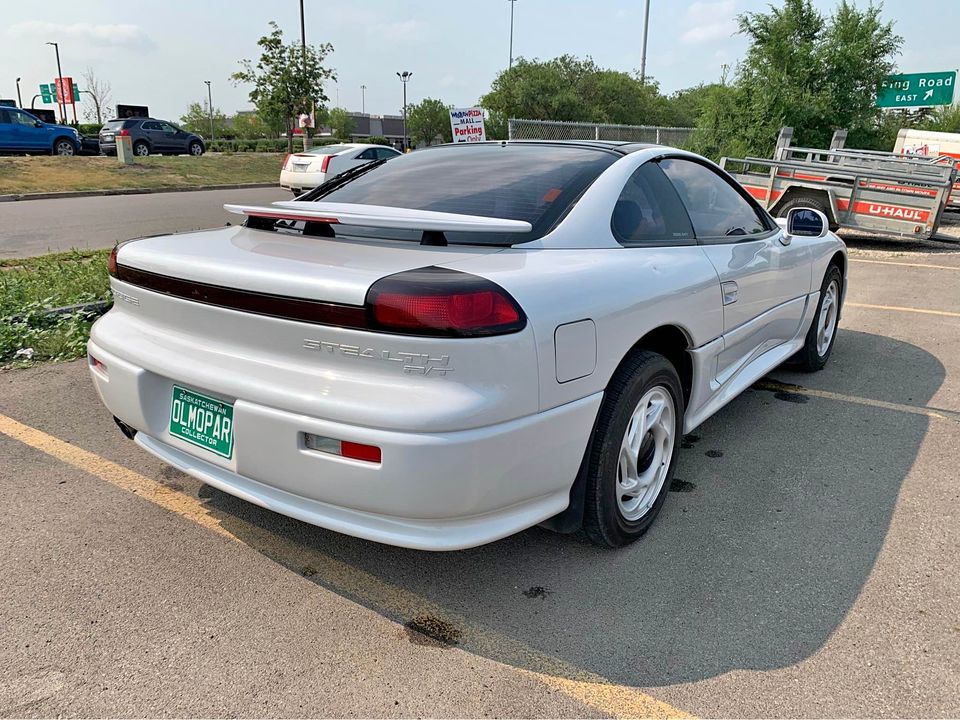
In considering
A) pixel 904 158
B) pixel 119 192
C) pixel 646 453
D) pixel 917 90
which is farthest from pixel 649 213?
pixel 917 90

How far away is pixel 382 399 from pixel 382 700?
859mm

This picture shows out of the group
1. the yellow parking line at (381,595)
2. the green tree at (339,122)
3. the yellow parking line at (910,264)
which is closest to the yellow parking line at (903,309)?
the yellow parking line at (910,264)

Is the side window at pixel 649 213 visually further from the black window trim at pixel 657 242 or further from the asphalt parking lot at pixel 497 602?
the asphalt parking lot at pixel 497 602

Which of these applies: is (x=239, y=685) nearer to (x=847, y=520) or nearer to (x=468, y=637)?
(x=468, y=637)

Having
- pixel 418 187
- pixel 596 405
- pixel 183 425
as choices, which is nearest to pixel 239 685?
pixel 183 425

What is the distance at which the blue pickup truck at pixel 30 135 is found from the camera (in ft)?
77.2

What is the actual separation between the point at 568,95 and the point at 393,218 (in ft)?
156

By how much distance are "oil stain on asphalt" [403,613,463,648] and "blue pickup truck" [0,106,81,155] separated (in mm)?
26907

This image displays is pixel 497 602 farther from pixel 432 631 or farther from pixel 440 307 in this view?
pixel 440 307

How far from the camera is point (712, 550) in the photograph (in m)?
2.88

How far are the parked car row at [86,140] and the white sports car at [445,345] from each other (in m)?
25.6

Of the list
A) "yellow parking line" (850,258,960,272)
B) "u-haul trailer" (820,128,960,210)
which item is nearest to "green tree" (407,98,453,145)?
"u-haul trailer" (820,128,960,210)

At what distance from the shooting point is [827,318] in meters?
5.25

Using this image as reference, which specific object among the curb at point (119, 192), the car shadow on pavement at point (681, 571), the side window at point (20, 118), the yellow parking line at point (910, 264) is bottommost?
the curb at point (119, 192)
